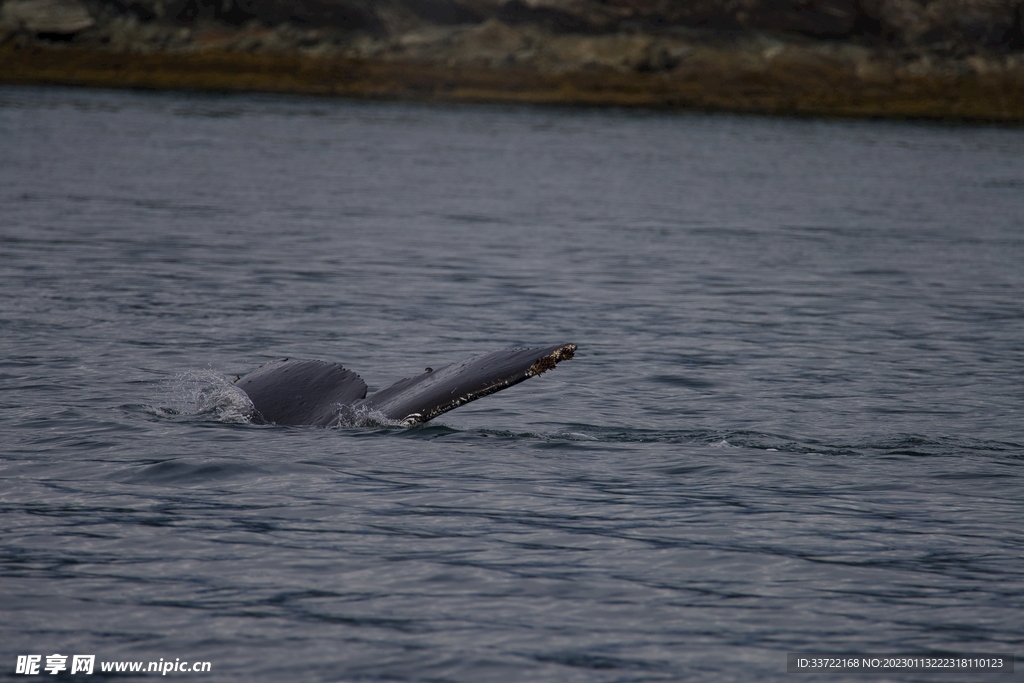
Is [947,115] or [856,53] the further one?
[856,53]

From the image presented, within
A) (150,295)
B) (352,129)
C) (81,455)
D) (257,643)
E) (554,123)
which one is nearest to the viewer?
(257,643)

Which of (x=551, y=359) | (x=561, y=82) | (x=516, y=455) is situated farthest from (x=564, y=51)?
(x=551, y=359)

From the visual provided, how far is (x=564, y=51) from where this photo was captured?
13050 cm

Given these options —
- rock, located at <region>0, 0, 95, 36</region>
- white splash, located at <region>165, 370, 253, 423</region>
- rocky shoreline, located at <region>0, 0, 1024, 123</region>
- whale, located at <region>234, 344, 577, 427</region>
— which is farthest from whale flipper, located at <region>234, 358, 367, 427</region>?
rock, located at <region>0, 0, 95, 36</region>

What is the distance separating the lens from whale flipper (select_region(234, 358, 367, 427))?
11.4 metres

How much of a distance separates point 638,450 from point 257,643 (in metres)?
5.00

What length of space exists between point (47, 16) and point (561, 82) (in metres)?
47.3

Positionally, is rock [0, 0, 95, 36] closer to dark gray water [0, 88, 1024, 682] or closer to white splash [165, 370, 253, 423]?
dark gray water [0, 88, 1024, 682]

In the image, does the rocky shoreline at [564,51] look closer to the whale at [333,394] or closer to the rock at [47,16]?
the rock at [47,16]

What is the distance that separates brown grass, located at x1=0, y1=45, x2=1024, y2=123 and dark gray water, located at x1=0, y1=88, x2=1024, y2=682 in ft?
281

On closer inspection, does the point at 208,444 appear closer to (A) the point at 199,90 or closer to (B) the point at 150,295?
(B) the point at 150,295

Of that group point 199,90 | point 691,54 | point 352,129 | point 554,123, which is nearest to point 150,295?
point 352,129

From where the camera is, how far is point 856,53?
132 m

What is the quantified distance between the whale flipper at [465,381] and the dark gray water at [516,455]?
40cm
